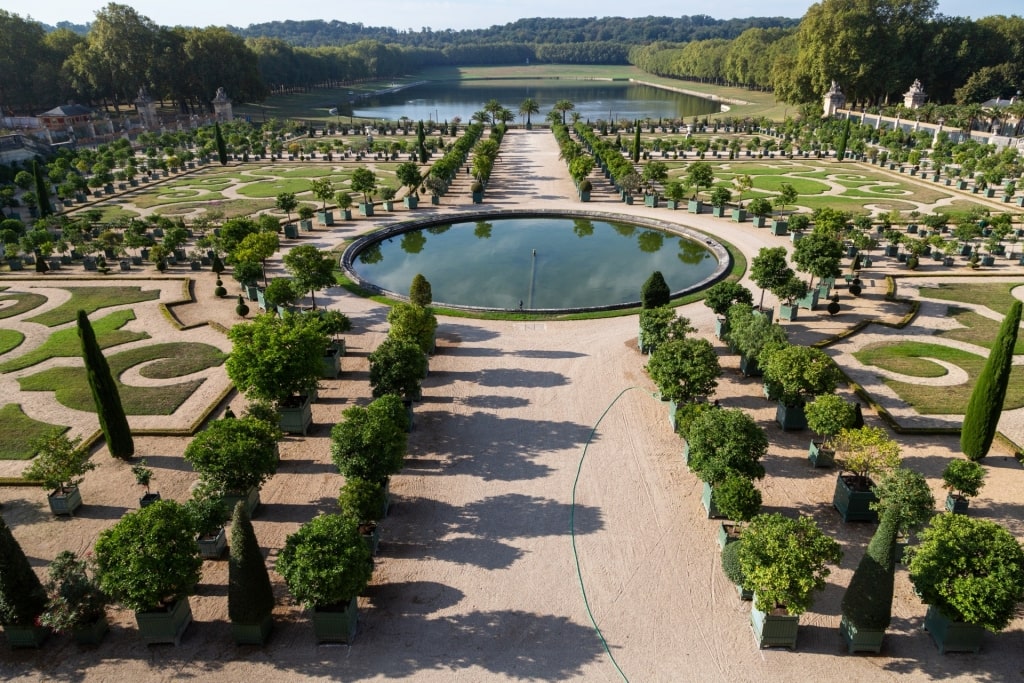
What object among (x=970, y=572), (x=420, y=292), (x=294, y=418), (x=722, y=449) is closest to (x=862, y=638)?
(x=970, y=572)

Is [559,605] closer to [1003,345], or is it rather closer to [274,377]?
[274,377]

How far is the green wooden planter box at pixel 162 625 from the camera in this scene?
15180 mm

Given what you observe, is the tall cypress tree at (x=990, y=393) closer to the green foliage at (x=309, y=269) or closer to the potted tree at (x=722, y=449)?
the potted tree at (x=722, y=449)

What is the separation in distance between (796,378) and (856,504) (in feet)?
17.4

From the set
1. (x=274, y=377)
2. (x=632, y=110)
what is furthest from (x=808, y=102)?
(x=274, y=377)

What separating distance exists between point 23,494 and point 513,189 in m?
52.8

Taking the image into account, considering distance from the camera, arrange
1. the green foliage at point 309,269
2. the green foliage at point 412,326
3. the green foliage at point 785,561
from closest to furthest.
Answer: the green foliage at point 785,561 → the green foliage at point 412,326 → the green foliage at point 309,269

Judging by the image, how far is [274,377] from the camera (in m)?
22.8

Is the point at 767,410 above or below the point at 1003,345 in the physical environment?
below

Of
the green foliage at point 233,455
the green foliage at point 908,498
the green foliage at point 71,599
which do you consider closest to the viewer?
the green foliage at point 71,599

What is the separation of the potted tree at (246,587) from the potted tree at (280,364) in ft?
28.2

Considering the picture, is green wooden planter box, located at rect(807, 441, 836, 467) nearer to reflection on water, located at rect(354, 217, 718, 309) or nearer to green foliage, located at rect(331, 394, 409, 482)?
green foliage, located at rect(331, 394, 409, 482)

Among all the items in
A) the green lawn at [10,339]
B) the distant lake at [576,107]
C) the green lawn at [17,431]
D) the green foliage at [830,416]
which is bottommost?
the green lawn at [17,431]

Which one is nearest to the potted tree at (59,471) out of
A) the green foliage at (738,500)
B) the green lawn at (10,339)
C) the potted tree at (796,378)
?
the green lawn at (10,339)
